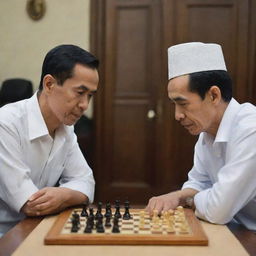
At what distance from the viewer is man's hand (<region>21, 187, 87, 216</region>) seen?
1859 mm

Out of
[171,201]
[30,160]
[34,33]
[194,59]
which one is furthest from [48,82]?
[34,33]

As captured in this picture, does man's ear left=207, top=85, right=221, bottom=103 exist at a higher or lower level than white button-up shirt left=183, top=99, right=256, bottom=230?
higher

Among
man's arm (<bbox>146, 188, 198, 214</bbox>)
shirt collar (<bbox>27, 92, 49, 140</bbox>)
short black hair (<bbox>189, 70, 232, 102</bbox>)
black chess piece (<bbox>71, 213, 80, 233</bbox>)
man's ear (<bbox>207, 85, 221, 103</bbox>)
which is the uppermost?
short black hair (<bbox>189, 70, 232, 102</bbox>)

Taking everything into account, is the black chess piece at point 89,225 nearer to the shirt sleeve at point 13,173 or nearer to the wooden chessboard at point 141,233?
the wooden chessboard at point 141,233

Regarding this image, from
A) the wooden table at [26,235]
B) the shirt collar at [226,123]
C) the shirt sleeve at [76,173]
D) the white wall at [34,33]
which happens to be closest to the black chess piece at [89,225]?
the wooden table at [26,235]

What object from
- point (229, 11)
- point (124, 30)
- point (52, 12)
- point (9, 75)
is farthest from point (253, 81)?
point (9, 75)

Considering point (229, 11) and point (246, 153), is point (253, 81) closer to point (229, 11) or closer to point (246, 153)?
point (229, 11)

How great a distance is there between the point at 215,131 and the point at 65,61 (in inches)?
32.7

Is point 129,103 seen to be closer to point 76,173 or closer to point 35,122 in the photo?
point 76,173

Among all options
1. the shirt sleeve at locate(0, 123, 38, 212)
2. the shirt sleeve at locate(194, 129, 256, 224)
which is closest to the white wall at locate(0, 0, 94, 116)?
the shirt sleeve at locate(0, 123, 38, 212)

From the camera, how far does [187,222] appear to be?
169 cm

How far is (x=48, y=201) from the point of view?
1.89m

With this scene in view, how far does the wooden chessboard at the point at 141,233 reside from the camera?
4.72 feet

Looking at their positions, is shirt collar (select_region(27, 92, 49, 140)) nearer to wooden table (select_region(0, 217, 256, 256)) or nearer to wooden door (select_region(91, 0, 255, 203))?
wooden table (select_region(0, 217, 256, 256))
